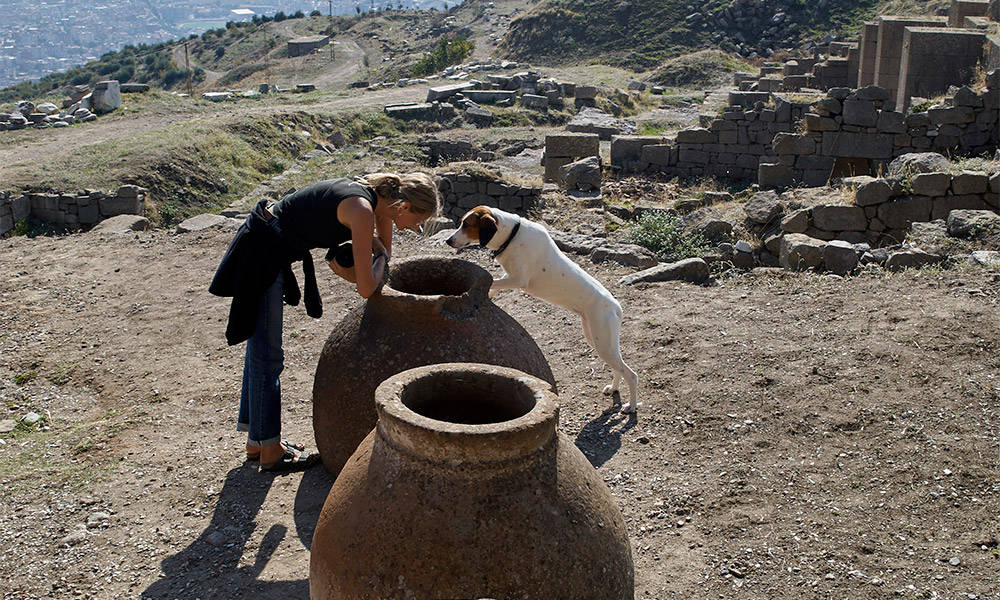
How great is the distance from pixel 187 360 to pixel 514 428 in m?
5.05

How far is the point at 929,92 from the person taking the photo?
15234 millimetres

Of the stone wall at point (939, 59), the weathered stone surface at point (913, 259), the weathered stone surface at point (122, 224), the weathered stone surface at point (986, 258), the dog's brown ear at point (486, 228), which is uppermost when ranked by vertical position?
the stone wall at point (939, 59)

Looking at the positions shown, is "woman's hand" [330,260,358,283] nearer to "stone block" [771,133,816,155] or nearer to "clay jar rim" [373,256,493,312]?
"clay jar rim" [373,256,493,312]

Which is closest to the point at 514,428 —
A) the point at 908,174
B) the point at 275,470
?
the point at 275,470

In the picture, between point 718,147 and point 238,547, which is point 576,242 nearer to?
point 238,547

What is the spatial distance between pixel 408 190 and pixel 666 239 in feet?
19.2

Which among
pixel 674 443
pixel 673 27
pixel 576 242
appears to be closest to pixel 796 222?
pixel 576 242

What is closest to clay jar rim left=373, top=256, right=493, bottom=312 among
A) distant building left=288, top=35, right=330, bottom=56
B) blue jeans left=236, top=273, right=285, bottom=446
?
blue jeans left=236, top=273, right=285, bottom=446

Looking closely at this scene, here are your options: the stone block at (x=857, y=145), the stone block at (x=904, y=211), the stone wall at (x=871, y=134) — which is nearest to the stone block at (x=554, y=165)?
the stone wall at (x=871, y=134)

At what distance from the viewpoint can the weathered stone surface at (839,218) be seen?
9.80 m

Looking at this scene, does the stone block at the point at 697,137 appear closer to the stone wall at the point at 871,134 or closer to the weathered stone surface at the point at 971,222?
the stone wall at the point at 871,134

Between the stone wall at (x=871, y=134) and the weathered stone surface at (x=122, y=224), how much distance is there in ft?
33.9

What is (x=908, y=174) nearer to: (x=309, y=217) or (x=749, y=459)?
(x=749, y=459)

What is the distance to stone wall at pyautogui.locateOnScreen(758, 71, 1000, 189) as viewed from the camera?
12984 millimetres
